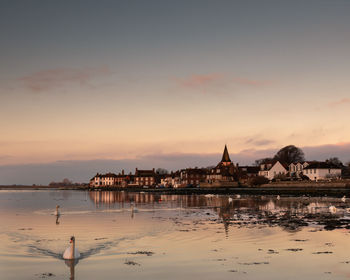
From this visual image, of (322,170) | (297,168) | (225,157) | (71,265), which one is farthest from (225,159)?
(71,265)

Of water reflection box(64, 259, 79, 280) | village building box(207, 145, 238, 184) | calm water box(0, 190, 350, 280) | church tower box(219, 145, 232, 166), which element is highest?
church tower box(219, 145, 232, 166)

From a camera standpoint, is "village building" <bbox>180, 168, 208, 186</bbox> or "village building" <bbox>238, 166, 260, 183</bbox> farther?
"village building" <bbox>180, 168, 208, 186</bbox>

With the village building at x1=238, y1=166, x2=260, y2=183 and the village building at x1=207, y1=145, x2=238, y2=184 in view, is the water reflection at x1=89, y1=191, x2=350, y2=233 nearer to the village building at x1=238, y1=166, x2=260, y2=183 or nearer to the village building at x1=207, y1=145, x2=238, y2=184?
the village building at x1=207, y1=145, x2=238, y2=184

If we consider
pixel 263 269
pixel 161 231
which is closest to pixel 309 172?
pixel 161 231

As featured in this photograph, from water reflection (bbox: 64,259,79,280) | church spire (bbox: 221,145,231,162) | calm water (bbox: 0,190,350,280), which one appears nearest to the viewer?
water reflection (bbox: 64,259,79,280)

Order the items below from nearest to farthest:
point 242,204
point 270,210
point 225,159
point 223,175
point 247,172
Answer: point 270,210 < point 242,204 < point 247,172 < point 223,175 < point 225,159

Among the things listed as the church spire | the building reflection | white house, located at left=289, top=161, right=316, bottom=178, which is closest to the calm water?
the building reflection

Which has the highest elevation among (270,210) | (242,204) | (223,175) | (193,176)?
(223,175)

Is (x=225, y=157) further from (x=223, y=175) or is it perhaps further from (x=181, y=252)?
(x=181, y=252)

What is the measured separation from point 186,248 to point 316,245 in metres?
7.08

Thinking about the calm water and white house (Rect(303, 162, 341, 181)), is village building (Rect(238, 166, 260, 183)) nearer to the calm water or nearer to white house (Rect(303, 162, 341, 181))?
white house (Rect(303, 162, 341, 181))

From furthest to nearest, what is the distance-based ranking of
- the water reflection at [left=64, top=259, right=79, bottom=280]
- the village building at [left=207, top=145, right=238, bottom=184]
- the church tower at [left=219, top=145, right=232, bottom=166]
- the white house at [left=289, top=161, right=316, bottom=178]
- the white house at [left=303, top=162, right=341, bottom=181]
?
1. the church tower at [left=219, top=145, right=232, bottom=166]
2. the village building at [left=207, top=145, right=238, bottom=184]
3. the white house at [left=289, top=161, right=316, bottom=178]
4. the white house at [left=303, top=162, right=341, bottom=181]
5. the water reflection at [left=64, top=259, right=79, bottom=280]

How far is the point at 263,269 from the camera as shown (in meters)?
16.4

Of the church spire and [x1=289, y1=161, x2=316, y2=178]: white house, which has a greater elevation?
the church spire
